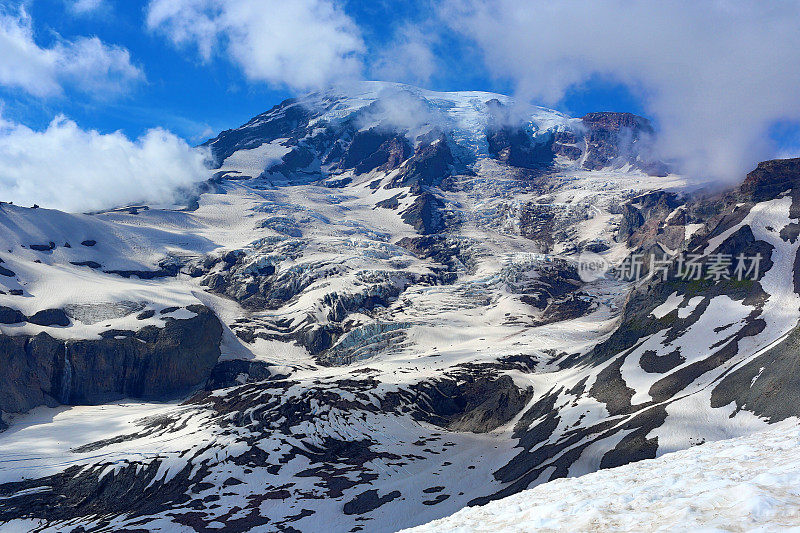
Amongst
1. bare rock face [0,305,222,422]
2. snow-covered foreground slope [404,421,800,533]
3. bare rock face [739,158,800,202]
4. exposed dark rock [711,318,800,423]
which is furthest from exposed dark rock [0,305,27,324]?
bare rock face [739,158,800,202]

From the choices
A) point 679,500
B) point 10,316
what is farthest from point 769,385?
point 10,316

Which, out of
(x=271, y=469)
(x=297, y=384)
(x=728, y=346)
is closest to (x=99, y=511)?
(x=271, y=469)

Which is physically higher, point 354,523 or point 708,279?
point 708,279

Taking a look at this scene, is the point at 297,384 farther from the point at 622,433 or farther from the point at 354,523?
the point at 622,433

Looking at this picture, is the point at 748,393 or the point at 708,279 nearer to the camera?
the point at 748,393

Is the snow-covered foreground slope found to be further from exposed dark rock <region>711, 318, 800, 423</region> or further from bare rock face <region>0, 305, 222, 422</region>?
bare rock face <region>0, 305, 222, 422</region>

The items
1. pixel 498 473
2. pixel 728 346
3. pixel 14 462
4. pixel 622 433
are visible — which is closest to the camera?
pixel 622 433

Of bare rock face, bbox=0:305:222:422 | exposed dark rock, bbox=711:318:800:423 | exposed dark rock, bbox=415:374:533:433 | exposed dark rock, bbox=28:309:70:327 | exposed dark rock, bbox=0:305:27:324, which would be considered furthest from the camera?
exposed dark rock, bbox=28:309:70:327

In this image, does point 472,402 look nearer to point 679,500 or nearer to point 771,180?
point 771,180

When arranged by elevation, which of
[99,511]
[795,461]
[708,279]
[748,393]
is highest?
[708,279]
